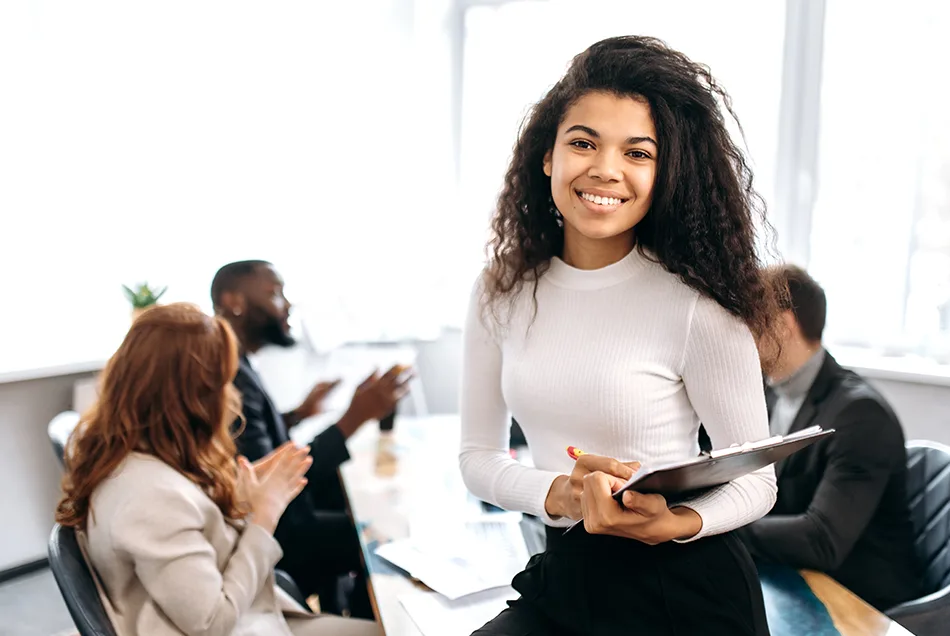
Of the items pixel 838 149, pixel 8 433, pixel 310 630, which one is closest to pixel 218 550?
pixel 310 630

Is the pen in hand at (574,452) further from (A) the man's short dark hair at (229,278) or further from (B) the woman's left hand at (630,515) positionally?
(A) the man's short dark hair at (229,278)

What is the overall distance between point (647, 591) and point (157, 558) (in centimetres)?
75

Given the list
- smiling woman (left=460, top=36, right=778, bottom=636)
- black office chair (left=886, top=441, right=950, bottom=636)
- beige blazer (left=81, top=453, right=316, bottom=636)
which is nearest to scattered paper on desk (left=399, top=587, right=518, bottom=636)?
A: smiling woman (left=460, top=36, right=778, bottom=636)

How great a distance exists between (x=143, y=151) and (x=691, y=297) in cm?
249

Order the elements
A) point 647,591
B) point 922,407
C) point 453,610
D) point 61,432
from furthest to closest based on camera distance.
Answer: point 922,407, point 61,432, point 453,610, point 647,591

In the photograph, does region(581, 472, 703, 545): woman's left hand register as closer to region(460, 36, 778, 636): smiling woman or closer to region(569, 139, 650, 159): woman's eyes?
region(460, 36, 778, 636): smiling woman

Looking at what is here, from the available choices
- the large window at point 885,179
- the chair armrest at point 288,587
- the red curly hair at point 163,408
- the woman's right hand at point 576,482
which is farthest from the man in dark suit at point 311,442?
→ the large window at point 885,179

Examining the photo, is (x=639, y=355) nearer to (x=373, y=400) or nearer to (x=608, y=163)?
(x=608, y=163)

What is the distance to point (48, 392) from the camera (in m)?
2.90

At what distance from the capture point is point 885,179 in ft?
8.84

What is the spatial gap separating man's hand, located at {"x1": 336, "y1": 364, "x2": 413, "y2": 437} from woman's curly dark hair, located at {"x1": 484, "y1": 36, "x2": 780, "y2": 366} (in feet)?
3.65

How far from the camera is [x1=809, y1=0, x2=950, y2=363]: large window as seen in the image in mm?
2590

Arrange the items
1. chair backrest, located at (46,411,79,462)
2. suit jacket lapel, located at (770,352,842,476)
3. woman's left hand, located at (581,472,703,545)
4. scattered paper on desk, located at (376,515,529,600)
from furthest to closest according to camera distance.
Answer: chair backrest, located at (46,411,79,462) < suit jacket lapel, located at (770,352,842,476) < scattered paper on desk, located at (376,515,529,600) < woman's left hand, located at (581,472,703,545)

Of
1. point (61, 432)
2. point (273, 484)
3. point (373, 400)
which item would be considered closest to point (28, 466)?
point (61, 432)
